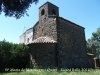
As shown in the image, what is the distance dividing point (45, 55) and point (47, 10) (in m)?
6.52

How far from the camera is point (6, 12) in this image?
9.77 m

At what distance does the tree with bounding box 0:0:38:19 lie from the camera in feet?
30.2

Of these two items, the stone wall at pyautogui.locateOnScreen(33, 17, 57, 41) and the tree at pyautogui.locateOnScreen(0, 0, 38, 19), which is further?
the stone wall at pyautogui.locateOnScreen(33, 17, 57, 41)

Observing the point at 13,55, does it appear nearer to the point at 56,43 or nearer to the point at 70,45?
the point at 56,43

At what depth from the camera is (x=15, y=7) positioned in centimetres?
948

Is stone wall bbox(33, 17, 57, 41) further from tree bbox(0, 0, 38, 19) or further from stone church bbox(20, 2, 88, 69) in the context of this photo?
tree bbox(0, 0, 38, 19)

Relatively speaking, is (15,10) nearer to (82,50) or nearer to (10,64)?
(10,64)

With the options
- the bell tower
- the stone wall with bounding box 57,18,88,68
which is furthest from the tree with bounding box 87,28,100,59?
the bell tower

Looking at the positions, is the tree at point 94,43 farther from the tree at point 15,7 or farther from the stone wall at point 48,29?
the tree at point 15,7

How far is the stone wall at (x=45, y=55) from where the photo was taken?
12609 mm

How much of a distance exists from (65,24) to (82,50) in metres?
4.85

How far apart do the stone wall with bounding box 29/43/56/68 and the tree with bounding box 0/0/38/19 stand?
4509 millimetres

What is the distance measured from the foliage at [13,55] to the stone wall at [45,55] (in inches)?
115

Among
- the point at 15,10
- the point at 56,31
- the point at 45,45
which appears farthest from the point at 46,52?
the point at 15,10
